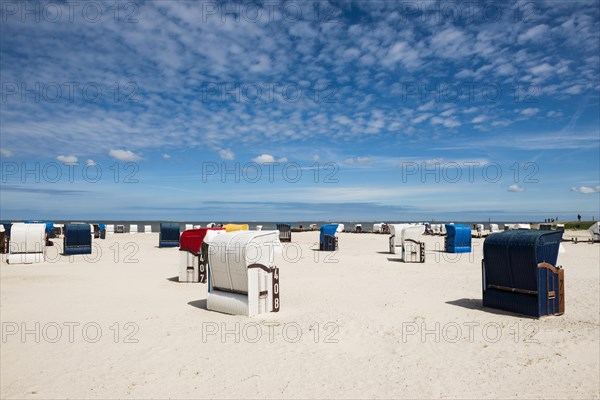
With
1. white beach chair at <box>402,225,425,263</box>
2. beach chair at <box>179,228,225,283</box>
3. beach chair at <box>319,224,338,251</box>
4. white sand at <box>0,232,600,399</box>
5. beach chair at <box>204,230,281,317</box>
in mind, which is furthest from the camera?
beach chair at <box>319,224,338,251</box>

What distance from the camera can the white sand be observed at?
23.5 ft

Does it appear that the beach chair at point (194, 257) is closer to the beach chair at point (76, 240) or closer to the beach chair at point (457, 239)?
the beach chair at point (76, 240)

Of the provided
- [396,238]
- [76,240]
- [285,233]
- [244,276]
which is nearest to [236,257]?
[244,276]

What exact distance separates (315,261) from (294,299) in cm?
1167

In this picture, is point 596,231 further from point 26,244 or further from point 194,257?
point 26,244

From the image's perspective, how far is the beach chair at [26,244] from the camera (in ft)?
80.7

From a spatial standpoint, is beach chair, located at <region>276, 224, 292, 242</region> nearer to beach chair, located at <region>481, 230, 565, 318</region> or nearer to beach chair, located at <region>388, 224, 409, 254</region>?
beach chair, located at <region>388, 224, 409, 254</region>

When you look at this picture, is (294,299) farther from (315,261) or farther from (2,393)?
(315,261)

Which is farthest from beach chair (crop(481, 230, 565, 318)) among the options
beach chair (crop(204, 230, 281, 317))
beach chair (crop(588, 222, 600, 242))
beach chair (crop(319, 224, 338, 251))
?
beach chair (crop(588, 222, 600, 242))

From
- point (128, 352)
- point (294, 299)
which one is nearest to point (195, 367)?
point (128, 352)

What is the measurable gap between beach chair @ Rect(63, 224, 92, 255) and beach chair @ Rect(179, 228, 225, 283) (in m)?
16.1

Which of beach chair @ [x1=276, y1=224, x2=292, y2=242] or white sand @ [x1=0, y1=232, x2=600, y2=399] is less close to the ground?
beach chair @ [x1=276, y1=224, x2=292, y2=242]

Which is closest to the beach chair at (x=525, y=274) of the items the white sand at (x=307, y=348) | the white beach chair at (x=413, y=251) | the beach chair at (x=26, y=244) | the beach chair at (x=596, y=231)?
the white sand at (x=307, y=348)

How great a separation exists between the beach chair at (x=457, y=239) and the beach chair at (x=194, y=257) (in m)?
19.4
